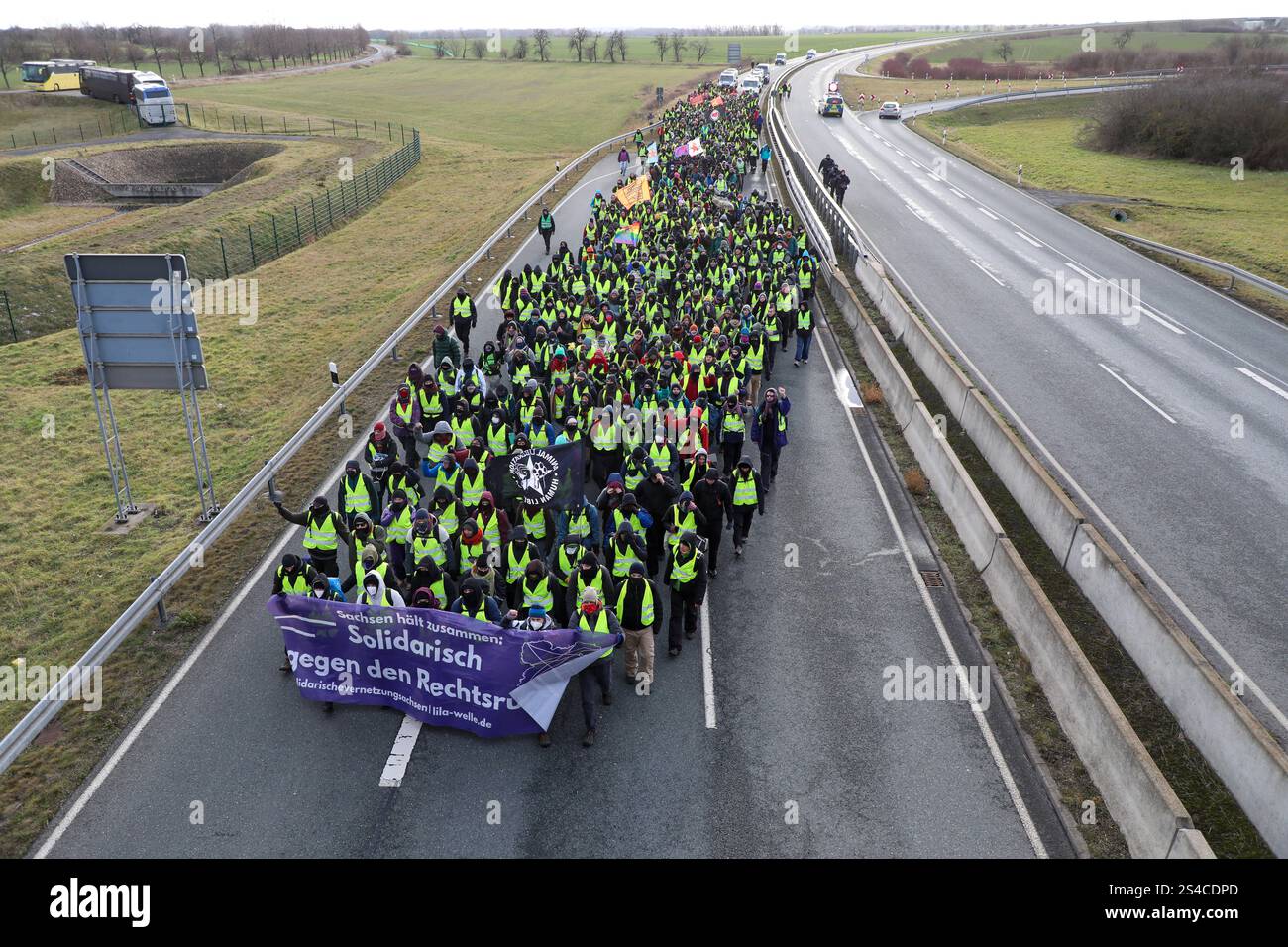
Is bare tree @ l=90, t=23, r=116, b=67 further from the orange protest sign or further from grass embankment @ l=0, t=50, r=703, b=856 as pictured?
the orange protest sign

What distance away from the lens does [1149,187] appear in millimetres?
42000

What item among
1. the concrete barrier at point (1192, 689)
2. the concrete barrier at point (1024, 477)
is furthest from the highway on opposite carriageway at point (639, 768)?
the concrete barrier at point (1024, 477)

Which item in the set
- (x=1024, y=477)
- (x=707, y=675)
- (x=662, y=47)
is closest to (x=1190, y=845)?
(x=707, y=675)

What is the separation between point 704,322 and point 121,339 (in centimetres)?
1051

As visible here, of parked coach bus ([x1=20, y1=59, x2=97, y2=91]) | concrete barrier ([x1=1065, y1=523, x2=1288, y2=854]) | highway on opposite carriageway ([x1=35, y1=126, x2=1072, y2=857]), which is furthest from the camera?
Result: parked coach bus ([x1=20, y1=59, x2=97, y2=91])

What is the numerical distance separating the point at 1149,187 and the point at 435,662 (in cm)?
4409

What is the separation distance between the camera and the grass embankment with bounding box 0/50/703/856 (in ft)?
34.3

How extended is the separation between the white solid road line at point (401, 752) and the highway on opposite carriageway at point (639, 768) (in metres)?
0.02

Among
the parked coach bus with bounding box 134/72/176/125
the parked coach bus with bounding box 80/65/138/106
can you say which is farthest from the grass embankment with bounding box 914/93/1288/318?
the parked coach bus with bounding box 80/65/138/106

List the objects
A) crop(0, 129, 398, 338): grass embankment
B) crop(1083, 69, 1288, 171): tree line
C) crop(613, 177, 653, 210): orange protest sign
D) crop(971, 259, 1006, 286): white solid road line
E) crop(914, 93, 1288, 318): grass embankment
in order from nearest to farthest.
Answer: crop(971, 259, 1006, 286): white solid road line < crop(613, 177, 653, 210): orange protest sign < crop(0, 129, 398, 338): grass embankment < crop(914, 93, 1288, 318): grass embankment < crop(1083, 69, 1288, 171): tree line

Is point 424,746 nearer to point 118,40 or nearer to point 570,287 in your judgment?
point 570,287

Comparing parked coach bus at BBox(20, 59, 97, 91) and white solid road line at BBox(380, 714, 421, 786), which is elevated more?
parked coach bus at BBox(20, 59, 97, 91)

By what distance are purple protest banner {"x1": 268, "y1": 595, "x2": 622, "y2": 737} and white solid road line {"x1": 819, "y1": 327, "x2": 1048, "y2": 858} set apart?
413cm

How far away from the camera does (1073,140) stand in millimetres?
55406
